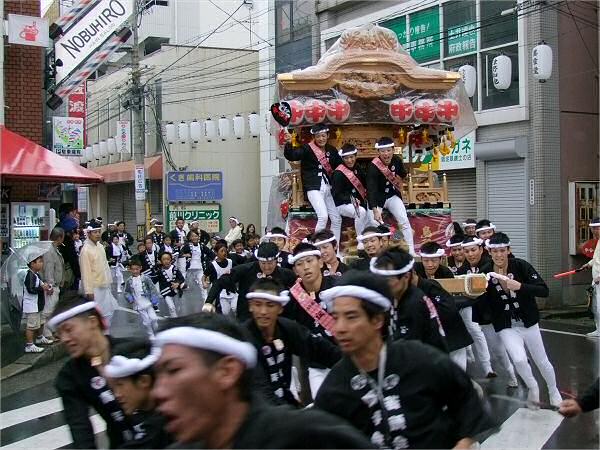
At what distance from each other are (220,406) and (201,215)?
2795 centimetres

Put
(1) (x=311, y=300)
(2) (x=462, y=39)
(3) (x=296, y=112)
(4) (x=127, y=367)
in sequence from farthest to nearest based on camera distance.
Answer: (2) (x=462, y=39)
(3) (x=296, y=112)
(1) (x=311, y=300)
(4) (x=127, y=367)

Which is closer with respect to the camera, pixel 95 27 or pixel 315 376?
pixel 315 376

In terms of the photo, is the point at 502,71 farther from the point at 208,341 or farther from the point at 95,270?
the point at 208,341

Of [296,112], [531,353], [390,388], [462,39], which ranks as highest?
[462,39]

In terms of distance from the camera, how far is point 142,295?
42.5 ft

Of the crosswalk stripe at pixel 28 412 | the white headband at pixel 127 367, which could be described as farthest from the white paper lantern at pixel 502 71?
the white headband at pixel 127 367

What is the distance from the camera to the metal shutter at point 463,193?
19.2 meters

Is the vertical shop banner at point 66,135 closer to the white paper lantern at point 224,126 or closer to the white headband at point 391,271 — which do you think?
the white paper lantern at point 224,126

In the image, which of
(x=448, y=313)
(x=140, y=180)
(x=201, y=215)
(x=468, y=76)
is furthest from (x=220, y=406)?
(x=201, y=215)

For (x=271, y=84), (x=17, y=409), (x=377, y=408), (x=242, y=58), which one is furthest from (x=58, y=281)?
(x=242, y=58)

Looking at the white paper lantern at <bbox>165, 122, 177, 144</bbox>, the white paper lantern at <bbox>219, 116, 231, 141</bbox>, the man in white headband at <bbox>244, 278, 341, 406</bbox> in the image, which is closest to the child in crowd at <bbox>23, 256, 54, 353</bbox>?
the man in white headband at <bbox>244, 278, 341, 406</bbox>

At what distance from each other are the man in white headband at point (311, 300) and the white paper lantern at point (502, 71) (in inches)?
430

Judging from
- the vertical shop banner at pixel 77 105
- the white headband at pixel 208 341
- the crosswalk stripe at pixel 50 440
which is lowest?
the crosswalk stripe at pixel 50 440

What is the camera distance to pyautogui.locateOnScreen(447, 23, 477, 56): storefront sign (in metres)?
18.3
